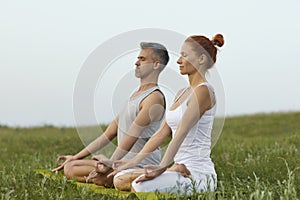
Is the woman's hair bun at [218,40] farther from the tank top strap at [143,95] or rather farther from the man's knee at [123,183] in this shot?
the man's knee at [123,183]

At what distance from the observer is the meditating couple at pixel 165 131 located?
6.04 meters

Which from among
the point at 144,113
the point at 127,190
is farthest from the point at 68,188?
the point at 144,113

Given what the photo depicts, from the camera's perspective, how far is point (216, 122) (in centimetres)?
671

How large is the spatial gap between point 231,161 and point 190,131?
12.9ft

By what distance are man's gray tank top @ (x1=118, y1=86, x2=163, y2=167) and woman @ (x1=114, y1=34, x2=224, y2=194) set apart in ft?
1.20

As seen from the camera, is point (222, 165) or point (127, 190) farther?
point (222, 165)

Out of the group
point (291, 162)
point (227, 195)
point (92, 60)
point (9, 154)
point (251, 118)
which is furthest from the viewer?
point (251, 118)

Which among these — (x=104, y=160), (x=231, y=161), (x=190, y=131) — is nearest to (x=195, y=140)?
(x=190, y=131)

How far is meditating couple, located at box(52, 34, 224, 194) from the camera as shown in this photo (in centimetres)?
604

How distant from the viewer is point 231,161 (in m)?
9.83

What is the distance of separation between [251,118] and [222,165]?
42.6ft

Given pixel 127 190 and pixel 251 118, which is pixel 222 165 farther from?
pixel 251 118

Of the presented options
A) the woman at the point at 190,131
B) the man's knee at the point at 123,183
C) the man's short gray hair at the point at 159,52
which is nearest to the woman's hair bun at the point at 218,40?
the woman at the point at 190,131

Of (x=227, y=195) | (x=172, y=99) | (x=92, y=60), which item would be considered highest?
(x=92, y=60)
